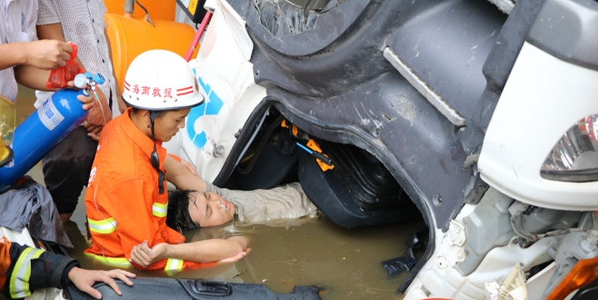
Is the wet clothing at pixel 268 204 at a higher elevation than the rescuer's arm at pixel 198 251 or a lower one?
lower

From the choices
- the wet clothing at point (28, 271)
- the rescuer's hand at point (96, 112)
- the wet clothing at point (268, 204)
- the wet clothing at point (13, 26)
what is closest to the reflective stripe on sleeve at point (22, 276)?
the wet clothing at point (28, 271)

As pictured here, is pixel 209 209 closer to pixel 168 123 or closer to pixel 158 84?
pixel 168 123

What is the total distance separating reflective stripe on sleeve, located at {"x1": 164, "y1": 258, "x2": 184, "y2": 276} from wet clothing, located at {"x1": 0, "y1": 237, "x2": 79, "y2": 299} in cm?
53

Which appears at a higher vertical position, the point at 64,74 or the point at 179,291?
the point at 64,74

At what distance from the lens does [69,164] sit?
3363 mm

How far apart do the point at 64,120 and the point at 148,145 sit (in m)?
0.35

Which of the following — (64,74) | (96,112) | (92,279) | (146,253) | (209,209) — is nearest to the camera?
(92,279)

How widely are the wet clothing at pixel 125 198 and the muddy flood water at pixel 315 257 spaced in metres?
0.11

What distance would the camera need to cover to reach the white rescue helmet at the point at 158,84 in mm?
3043

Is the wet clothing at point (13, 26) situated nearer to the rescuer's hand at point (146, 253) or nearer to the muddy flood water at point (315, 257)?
the muddy flood water at point (315, 257)

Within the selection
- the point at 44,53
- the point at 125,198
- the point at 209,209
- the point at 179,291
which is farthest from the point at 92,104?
the point at 179,291

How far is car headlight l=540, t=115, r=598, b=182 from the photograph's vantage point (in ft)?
6.55

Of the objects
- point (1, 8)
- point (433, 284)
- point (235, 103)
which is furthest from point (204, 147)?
point (433, 284)

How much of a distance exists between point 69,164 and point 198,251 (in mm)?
748
